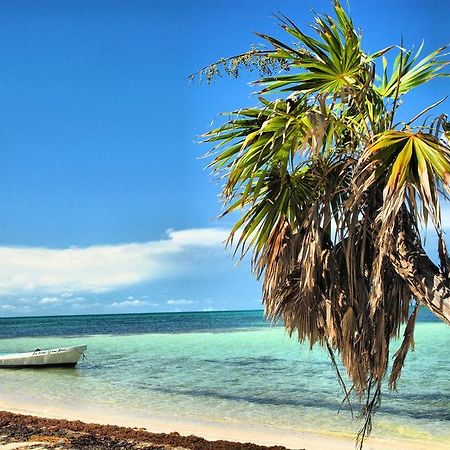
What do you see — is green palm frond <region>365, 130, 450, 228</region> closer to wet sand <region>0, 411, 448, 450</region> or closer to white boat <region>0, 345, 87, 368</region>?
wet sand <region>0, 411, 448, 450</region>

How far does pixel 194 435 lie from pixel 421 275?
289 inches

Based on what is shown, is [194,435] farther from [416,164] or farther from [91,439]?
[416,164]

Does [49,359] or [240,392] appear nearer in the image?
[240,392]

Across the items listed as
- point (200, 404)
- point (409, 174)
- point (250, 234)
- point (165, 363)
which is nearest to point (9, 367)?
point (165, 363)

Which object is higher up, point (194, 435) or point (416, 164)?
point (416, 164)

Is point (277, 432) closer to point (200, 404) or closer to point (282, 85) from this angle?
point (200, 404)

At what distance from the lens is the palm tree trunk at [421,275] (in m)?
4.01

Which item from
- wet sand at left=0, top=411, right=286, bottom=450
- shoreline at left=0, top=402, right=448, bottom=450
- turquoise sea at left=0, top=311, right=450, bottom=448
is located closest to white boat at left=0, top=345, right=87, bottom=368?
turquoise sea at left=0, top=311, right=450, bottom=448

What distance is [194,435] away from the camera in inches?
411

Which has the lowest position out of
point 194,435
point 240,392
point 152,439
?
point 240,392

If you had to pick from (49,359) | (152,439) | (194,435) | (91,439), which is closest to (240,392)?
(194,435)

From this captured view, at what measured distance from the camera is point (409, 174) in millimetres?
4117

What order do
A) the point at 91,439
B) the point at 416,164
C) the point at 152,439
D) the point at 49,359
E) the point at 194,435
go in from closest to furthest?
1. the point at 416,164
2. the point at 91,439
3. the point at 152,439
4. the point at 194,435
5. the point at 49,359

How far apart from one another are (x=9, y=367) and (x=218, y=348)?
44.1 ft
